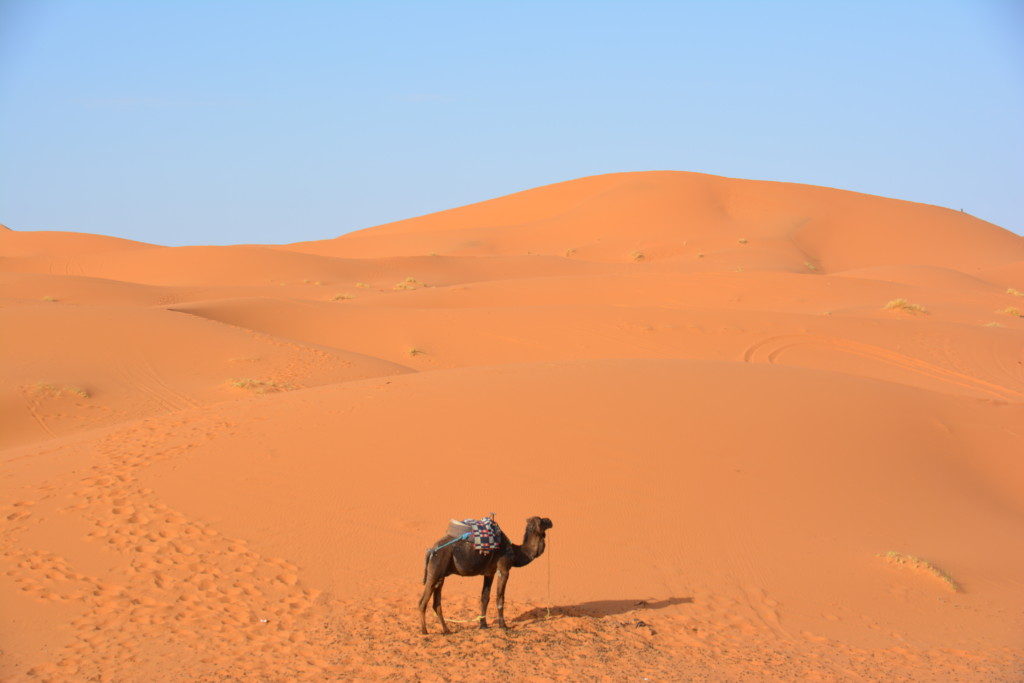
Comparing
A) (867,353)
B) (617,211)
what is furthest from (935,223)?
(867,353)

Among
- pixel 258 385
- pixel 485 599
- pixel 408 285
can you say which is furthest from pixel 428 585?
pixel 408 285

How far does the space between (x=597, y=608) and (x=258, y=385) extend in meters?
12.3

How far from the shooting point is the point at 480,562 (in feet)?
22.3

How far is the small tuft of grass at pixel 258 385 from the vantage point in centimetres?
1802

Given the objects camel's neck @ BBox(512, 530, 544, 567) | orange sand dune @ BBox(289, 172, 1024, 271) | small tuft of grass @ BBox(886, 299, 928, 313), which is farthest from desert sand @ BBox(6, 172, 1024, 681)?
orange sand dune @ BBox(289, 172, 1024, 271)

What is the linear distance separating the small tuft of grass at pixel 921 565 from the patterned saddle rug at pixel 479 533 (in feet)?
15.4

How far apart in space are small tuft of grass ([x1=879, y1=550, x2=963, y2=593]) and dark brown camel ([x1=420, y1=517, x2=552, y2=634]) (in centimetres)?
431

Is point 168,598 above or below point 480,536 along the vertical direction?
below

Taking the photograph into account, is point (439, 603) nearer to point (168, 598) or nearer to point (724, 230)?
point (168, 598)

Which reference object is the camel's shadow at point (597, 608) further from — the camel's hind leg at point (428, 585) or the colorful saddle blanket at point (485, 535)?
the colorful saddle blanket at point (485, 535)

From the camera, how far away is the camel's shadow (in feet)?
24.6

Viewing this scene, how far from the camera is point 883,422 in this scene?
13.1 meters

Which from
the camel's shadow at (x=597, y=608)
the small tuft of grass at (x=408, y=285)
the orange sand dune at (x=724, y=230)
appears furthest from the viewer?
the orange sand dune at (x=724, y=230)

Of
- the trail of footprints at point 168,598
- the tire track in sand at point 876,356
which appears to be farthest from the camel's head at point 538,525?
the tire track in sand at point 876,356
